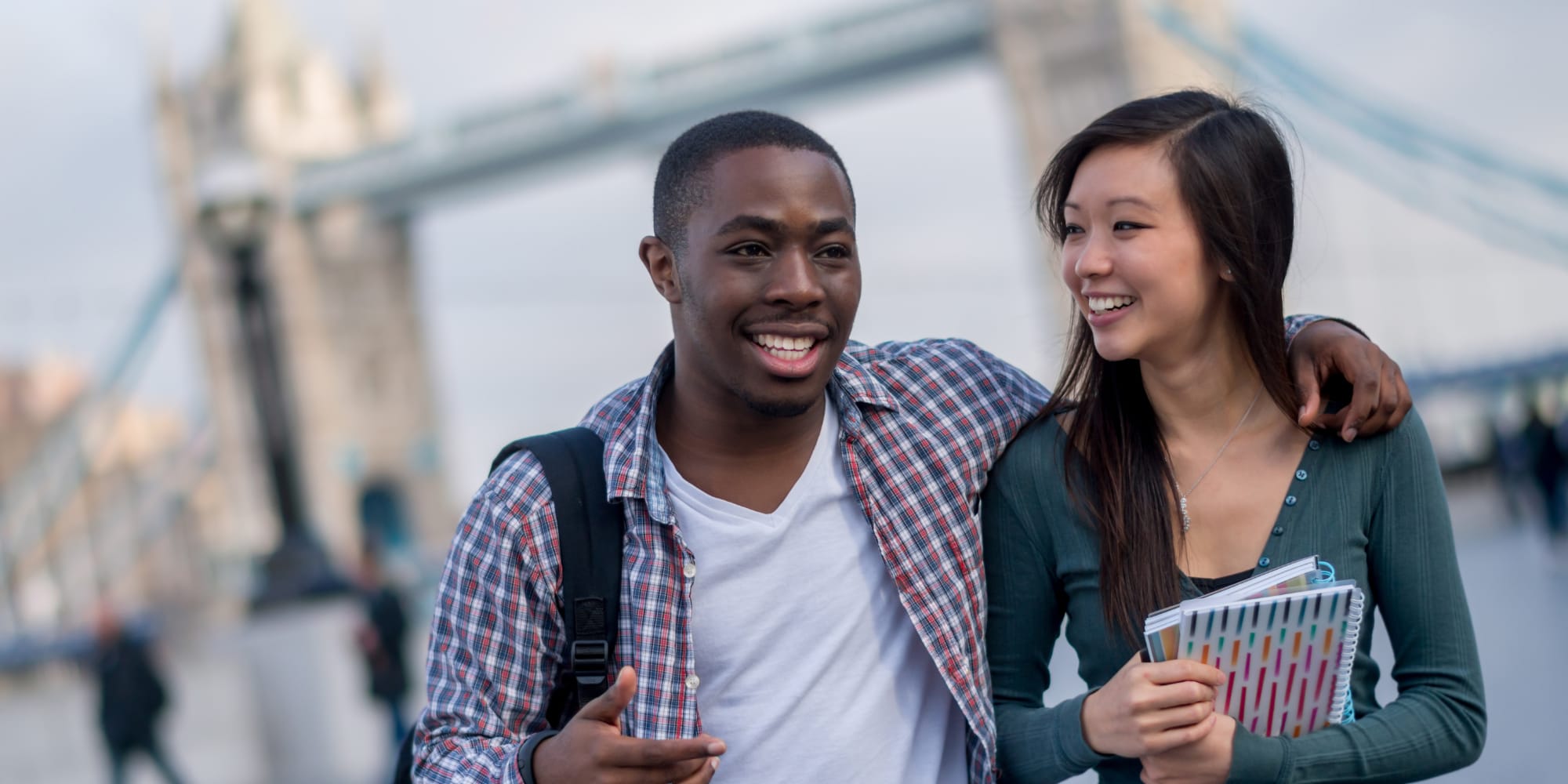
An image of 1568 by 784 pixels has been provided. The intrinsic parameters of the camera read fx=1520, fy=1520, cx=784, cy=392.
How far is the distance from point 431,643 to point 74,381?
4073cm

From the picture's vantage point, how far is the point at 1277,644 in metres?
1.14

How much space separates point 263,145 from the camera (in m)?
24.8

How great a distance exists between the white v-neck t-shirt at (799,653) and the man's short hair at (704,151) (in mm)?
250

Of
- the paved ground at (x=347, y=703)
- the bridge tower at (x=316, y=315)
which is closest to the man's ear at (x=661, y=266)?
the paved ground at (x=347, y=703)

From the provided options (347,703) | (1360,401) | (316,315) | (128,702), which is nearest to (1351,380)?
(1360,401)

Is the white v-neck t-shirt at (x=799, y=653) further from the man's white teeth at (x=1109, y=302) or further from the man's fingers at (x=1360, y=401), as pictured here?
the man's fingers at (x=1360, y=401)

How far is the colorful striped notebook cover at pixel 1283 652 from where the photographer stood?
3.64 feet

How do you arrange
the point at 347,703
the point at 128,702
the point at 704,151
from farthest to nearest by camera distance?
the point at 347,703, the point at 128,702, the point at 704,151

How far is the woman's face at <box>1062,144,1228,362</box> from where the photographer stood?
1.24 m

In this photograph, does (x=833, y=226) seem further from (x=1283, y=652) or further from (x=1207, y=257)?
(x=1283, y=652)

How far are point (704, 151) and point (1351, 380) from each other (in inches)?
22.9


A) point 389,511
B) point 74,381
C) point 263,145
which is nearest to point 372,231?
point 263,145

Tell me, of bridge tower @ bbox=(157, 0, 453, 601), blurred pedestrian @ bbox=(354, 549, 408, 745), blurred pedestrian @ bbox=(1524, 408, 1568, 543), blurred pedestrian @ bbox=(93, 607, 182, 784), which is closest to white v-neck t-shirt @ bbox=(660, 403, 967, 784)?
blurred pedestrian @ bbox=(354, 549, 408, 745)

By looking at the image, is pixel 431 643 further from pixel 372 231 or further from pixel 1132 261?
pixel 372 231
